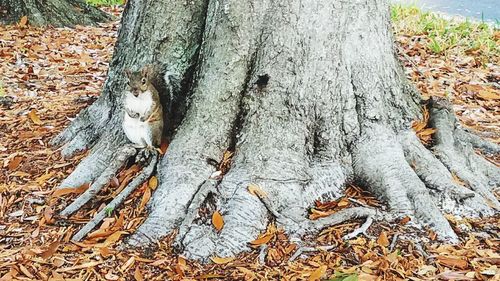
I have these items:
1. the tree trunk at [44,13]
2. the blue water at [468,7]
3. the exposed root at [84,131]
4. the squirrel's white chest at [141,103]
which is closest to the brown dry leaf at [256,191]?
the squirrel's white chest at [141,103]

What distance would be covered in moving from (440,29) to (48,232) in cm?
548

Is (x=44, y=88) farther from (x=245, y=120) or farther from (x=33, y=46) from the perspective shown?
(x=245, y=120)

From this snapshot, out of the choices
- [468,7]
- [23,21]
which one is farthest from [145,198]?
[468,7]

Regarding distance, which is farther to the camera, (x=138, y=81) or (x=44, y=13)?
(x=44, y=13)

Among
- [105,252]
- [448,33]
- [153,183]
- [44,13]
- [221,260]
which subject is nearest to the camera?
[221,260]

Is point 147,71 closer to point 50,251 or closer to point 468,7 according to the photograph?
point 50,251

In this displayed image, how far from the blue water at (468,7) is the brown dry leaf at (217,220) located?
7.42m

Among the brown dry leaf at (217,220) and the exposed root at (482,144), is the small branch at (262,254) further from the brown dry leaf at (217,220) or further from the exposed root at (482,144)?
the exposed root at (482,144)

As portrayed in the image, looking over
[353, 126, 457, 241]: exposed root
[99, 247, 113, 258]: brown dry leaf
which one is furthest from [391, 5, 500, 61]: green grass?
[99, 247, 113, 258]: brown dry leaf

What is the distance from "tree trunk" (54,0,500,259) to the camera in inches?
129

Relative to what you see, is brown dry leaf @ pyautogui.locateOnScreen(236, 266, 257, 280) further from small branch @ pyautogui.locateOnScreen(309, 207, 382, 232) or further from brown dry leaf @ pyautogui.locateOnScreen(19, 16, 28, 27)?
brown dry leaf @ pyautogui.locateOnScreen(19, 16, 28, 27)

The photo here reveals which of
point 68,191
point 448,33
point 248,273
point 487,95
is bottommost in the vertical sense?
point 68,191

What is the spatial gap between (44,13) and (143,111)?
5.12 metres

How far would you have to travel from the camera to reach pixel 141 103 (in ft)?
12.1
